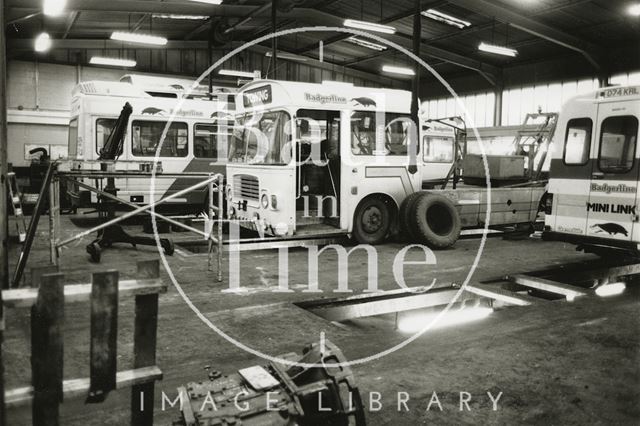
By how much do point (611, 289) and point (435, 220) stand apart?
3570 millimetres

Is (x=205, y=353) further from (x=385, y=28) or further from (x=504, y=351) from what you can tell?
(x=385, y=28)

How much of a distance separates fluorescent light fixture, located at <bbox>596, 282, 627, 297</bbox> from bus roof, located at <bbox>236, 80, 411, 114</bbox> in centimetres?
456

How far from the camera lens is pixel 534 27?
17938 millimetres

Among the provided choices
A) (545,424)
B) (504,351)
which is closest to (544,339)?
(504,351)

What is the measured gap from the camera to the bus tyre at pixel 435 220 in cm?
939

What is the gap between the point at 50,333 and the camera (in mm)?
2221

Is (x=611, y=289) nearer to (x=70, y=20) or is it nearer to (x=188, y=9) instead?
(x=188, y=9)

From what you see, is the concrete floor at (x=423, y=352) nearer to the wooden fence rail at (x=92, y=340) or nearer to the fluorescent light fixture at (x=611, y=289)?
the fluorescent light fixture at (x=611, y=289)

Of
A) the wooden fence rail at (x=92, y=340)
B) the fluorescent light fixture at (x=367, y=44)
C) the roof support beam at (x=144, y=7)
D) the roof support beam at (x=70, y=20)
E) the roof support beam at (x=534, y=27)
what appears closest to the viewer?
the wooden fence rail at (x=92, y=340)

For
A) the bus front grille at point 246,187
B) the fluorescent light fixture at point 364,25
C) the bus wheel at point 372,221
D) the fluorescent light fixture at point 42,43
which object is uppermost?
the fluorescent light fixture at point 42,43

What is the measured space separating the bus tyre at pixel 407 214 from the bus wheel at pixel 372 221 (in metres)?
0.32

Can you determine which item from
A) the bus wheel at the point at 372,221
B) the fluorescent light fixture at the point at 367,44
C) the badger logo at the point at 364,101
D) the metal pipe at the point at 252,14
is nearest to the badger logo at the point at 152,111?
the badger logo at the point at 364,101

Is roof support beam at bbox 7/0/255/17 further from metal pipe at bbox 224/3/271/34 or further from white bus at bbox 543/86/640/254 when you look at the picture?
white bus at bbox 543/86/640/254

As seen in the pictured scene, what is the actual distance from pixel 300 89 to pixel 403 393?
6271 millimetres
